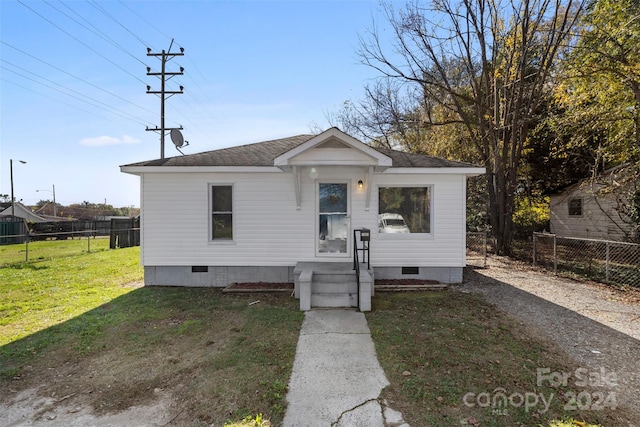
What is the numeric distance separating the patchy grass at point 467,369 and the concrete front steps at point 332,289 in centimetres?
40

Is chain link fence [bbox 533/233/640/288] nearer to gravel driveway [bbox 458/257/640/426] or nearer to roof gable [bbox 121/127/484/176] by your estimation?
gravel driveway [bbox 458/257/640/426]

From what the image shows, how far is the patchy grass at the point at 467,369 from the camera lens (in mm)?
2797

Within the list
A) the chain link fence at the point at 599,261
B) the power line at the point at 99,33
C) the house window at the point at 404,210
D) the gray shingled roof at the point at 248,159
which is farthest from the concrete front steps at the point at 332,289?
the power line at the point at 99,33

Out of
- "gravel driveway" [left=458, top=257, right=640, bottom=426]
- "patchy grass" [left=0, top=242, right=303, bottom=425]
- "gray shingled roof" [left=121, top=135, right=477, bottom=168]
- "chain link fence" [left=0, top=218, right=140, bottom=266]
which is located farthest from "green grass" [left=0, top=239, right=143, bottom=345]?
"gravel driveway" [left=458, top=257, right=640, bottom=426]

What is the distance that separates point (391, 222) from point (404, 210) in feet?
1.37

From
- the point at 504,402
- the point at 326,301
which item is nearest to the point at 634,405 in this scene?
the point at 504,402

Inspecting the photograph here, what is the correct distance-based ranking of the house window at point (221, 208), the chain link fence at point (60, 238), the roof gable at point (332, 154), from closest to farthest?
1. the roof gable at point (332, 154)
2. the house window at point (221, 208)
3. the chain link fence at point (60, 238)

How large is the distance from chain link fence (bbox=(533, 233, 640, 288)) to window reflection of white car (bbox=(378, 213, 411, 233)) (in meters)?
4.49

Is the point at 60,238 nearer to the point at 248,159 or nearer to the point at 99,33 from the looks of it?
the point at 99,33

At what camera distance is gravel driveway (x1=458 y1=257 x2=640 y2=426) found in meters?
3.61

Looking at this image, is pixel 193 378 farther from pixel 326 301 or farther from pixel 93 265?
pixel 93 265

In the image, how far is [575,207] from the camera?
15703mm

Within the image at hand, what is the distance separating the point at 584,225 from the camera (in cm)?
1505

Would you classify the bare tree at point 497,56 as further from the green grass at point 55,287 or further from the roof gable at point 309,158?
the green grass at point 55,287
